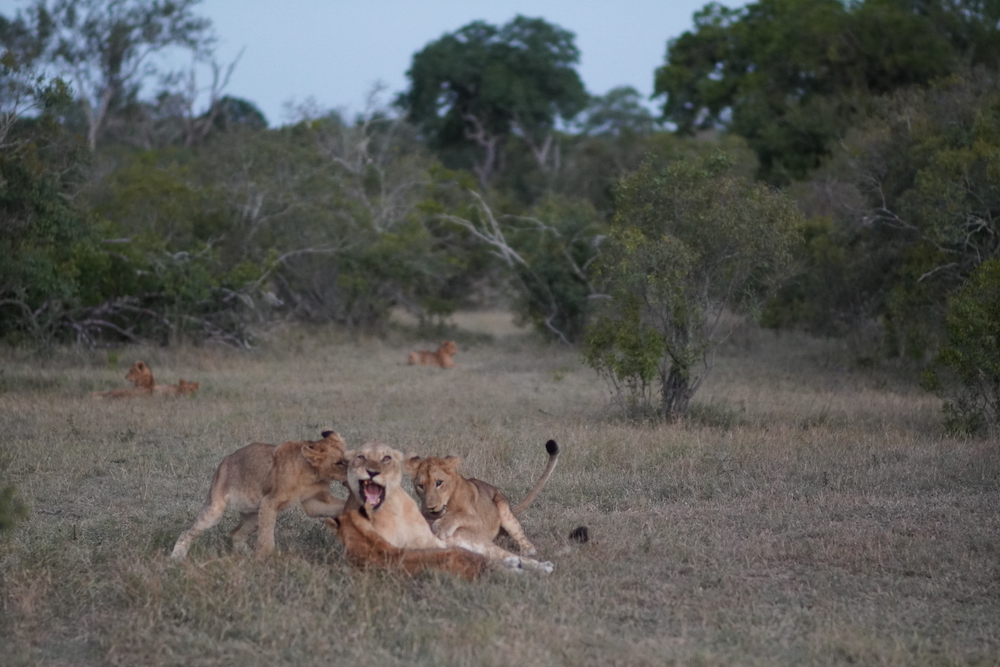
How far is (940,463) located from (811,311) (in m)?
10.3

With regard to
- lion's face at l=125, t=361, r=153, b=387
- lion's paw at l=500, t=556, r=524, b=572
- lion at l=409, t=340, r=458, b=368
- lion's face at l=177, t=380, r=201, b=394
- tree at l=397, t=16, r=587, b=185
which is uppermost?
tree at l=397, t=16, r=587, b=185

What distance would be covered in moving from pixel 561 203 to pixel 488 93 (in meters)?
20.0

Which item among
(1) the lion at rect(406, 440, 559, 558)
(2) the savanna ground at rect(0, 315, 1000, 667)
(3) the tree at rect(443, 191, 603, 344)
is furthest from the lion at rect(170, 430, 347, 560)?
(3) the tree at rect(443, 191, 603, 344)

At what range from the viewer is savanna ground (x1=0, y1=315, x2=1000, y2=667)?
15.4 ft

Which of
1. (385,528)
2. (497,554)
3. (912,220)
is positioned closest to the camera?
(385,528)

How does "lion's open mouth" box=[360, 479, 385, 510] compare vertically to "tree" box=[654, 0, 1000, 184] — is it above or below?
below

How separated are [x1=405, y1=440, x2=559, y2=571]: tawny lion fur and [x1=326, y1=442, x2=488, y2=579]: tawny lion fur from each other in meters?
0.20

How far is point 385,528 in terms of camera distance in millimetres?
5586

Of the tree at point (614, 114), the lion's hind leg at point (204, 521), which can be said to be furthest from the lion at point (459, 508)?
the tree at point (614, 114)

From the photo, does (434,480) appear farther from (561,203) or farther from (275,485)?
(561,203)

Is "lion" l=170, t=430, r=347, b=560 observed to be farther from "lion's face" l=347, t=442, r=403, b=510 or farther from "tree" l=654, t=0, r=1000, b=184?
"tree" l=654, t=0, r=1000, b=184

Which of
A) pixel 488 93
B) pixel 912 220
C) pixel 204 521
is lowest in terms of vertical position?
pixel 204 521

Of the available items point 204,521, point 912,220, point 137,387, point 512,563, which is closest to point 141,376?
point 137,387

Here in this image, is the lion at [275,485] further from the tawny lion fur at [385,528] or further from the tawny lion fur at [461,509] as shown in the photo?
the tawny lion fur at [461,509]
